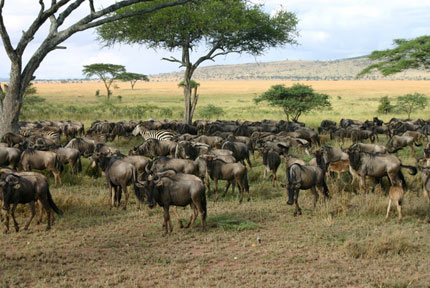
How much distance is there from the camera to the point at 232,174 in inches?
424

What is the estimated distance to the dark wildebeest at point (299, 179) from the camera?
9438 mm

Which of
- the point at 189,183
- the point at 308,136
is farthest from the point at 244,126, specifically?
the point at 189,183

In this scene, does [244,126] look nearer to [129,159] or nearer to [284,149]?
[284,149]

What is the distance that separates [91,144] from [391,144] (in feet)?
38.3

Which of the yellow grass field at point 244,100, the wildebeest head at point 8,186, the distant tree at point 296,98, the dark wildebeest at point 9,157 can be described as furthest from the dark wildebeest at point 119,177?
the yellow grass field at point 244,100

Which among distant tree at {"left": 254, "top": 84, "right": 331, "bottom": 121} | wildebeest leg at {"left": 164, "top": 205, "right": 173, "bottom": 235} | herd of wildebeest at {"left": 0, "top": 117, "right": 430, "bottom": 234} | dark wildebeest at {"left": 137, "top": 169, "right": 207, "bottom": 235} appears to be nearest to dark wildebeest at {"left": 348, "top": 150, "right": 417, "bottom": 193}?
herd of wildebeest at {"left": 0, "top": 117, "right": 430, "bottom": 234}

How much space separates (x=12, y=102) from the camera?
15000 mm

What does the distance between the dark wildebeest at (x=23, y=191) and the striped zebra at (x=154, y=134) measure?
8.99 meters

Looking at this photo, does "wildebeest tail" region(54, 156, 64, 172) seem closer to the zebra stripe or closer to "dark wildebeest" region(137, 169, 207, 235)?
"dark wildebeest" region(137, 169, 207, 235)

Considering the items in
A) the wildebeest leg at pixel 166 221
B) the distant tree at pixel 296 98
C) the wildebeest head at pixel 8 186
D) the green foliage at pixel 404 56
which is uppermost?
the green foliage at pixel 404 56

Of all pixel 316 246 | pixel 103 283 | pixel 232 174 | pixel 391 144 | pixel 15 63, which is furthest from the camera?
pixel 391 144

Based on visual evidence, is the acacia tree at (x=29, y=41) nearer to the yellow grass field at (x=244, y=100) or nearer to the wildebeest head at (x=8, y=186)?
the wildebeest head at (x=8, y=186)

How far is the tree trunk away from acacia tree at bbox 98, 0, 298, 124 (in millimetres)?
10933

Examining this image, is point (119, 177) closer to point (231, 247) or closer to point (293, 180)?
point (231, 247)
